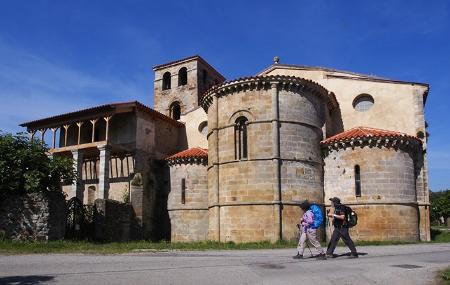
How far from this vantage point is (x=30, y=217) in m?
17.9

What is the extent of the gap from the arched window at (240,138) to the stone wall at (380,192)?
471cm

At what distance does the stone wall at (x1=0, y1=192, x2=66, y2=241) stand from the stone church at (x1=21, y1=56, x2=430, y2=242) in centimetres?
572

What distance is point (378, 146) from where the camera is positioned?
69.8 ft

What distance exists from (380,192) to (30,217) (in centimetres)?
1535

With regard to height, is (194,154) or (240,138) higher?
(240,138)

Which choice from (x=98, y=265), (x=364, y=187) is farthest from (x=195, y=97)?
(x=98, y=265)

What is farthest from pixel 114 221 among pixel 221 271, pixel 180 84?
pixel 180 84

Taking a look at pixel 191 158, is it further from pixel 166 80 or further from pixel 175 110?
pixel 166 80

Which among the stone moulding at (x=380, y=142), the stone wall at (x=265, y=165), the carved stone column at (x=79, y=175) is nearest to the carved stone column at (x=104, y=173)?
the carved stone column at (x=79, y=175)

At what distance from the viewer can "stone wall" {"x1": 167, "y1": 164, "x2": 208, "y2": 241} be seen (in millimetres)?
25047

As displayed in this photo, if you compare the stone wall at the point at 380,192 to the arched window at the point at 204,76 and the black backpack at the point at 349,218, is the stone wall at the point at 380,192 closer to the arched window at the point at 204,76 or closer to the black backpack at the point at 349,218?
the black backpack at the point at 349,218

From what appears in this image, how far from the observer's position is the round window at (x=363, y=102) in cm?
2555

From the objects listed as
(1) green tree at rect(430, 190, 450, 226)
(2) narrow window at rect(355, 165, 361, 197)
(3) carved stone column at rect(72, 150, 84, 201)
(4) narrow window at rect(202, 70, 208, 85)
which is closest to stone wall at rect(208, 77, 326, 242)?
(2) narrow window at rect(355, 165, 361, 197)

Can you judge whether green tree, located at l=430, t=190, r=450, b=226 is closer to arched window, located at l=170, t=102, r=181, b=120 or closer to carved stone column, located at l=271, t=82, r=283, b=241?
arched window, located at l=170, t=102, r=181, b=120
